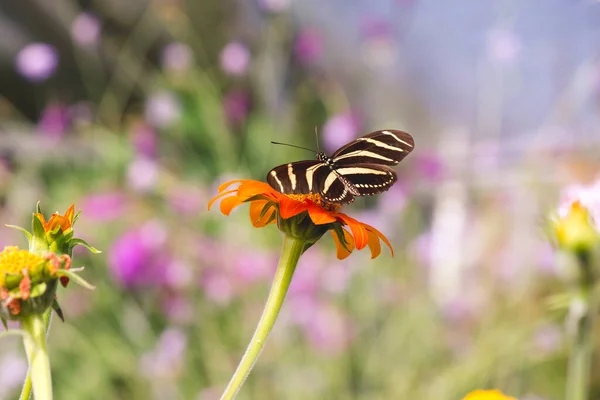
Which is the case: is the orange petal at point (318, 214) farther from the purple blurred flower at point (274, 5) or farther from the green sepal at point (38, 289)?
the purple blurred flower at point (274, 5)

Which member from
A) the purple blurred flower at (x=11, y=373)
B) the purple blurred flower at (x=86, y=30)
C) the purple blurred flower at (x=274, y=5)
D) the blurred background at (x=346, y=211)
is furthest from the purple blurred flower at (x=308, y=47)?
the purple blurred flower at (x=11, y=373)

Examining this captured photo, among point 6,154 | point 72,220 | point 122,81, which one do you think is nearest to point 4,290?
point 72,220

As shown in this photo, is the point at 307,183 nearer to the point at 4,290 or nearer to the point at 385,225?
the point at 4,290

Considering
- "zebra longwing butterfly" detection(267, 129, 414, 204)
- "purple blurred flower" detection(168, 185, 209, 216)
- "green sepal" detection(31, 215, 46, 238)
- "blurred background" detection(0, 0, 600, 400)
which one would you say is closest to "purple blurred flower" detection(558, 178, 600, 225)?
"zebra longwing butterfly" detection(267, 129, 414, 204)

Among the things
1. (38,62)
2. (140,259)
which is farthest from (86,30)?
(140,259)

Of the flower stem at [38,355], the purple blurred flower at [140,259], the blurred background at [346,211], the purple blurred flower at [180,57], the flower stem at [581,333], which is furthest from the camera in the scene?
the purple blurred flower at [180,57]

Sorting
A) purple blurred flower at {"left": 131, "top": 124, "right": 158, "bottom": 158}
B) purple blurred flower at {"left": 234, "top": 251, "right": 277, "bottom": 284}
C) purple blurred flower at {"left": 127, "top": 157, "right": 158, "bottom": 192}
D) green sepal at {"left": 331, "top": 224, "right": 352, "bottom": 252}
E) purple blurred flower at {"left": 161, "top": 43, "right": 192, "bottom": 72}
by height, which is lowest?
green sepal at {"left": 331, "top": 224, "right": 352, "bottom": 252}

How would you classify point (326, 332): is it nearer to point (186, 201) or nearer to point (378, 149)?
point (186, 201)

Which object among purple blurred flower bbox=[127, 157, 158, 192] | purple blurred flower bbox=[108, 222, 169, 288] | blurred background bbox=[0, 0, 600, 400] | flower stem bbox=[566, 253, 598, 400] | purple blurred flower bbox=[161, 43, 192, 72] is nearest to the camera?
flower stem bbox=[566, 253, 598, 400]

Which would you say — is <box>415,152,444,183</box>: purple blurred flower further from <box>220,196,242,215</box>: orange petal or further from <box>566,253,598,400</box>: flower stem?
<box>220,196,242,215</box>: orange petal
